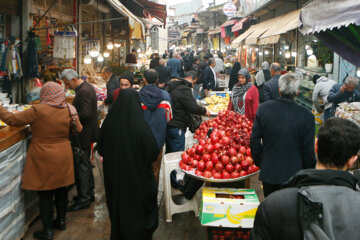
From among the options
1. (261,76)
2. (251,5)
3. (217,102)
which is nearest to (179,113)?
(261,76)

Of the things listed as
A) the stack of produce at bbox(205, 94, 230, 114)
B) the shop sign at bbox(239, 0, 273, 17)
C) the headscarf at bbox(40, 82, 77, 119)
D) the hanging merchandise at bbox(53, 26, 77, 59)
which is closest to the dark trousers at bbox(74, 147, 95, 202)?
the headscarf at bbox(40, 82, 77, 119)

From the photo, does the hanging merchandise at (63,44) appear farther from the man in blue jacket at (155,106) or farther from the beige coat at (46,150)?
the beige coat at (46,150)

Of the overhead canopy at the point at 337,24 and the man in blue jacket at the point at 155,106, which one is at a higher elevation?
the overhead canopy at the point at 337,24

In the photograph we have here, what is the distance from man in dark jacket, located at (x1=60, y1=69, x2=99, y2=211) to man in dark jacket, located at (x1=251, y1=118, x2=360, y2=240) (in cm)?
379

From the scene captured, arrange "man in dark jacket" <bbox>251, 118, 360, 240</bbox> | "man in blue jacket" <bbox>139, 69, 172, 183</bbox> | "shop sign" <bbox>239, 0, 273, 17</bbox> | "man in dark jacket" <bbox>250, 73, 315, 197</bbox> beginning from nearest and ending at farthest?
"man in dark jacket" <bbox>251, 118, 360, 240</bbox> < "man in dark jacket" <bbox>250, 73, 315, 197</bbox> < "man in blue jacket" <bbox>139, 69, 172, 183</bbox> < "shop sign" <bbox>239, 0, 273, 17</bbox>

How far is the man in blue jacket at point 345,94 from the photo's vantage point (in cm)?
651

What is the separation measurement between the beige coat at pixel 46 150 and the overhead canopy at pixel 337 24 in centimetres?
322

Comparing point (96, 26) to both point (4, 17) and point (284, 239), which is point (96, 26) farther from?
point (284, 239)

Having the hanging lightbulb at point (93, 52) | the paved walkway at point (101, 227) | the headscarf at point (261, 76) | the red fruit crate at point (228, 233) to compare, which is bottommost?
the paved walkway at point (101, 227)

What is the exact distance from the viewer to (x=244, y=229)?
11.8ft

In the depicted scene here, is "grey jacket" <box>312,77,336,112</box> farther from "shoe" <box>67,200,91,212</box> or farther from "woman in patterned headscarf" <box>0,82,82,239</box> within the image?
"woman in patterned headscarf" <box>0,82,82,239</box>

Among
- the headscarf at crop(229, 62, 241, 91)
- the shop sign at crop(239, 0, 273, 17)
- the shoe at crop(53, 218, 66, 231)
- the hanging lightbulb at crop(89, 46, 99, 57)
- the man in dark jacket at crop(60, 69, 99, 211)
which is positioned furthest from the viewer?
the shop sign at crop(239, 0, 273, 17)

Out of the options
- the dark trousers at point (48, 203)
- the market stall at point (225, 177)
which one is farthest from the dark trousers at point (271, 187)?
the dark trousers at point (48, 203)

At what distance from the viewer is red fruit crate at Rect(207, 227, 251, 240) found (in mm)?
3604
